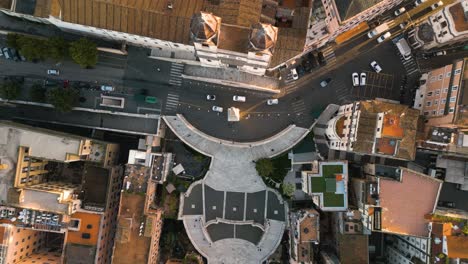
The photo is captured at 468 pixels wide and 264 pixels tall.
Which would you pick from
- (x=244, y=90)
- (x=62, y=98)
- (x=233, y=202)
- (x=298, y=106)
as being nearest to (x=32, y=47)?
(x=62, y=98)

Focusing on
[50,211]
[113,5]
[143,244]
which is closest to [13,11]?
[113,5]

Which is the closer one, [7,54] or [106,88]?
[7,54]

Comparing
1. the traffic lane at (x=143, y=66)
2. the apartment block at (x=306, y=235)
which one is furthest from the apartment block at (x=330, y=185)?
the traffic lane at (x=143, y=66)

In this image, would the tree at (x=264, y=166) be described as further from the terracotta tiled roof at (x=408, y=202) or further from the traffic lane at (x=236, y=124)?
the terracotta tiled roof at (x=408, y=202)

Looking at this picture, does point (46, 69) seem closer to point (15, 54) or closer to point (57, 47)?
point (15, 54)

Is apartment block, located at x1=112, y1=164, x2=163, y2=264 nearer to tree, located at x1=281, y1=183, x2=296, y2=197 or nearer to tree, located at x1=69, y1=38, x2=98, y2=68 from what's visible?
tree, located at x1=69, y1=38, x2=98, y2=68

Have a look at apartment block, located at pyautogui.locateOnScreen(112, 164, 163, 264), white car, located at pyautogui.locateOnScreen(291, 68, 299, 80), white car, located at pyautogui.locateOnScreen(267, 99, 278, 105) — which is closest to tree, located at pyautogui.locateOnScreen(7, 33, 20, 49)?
apartment block, located at pyautogui.locateOnScreen(112, 164, 163, 264)
